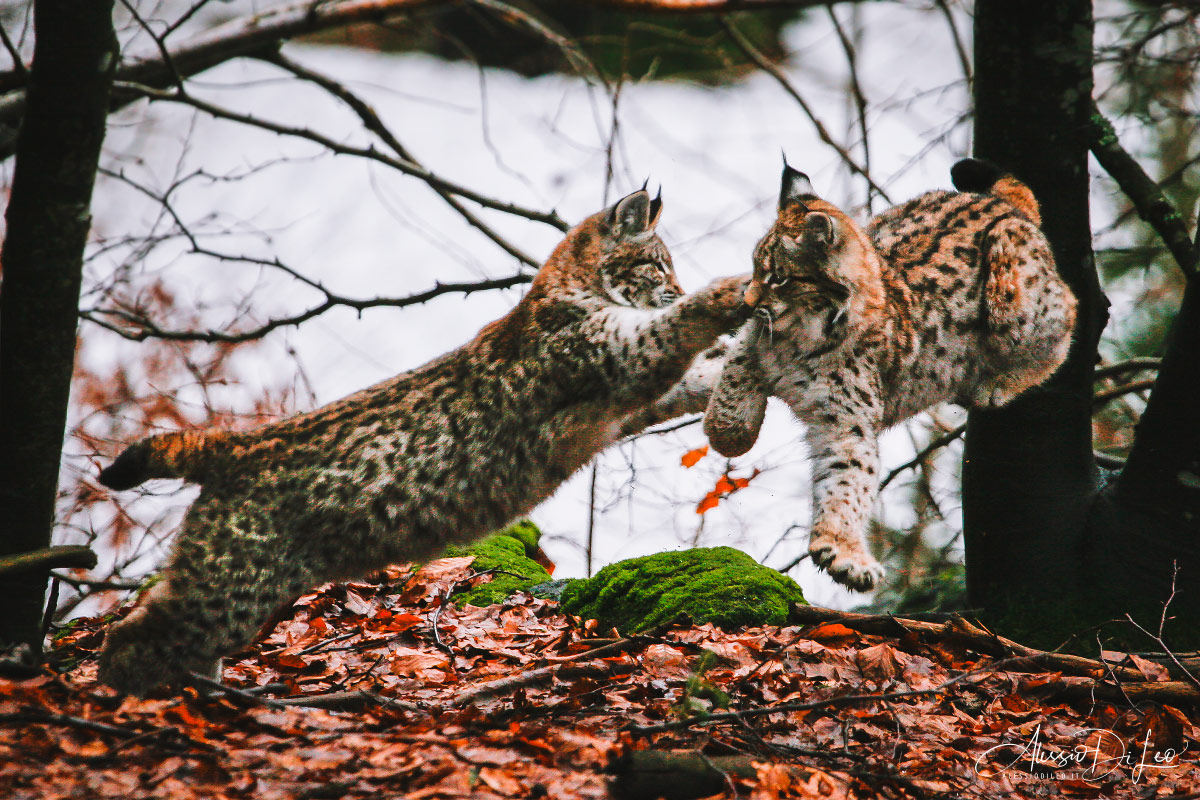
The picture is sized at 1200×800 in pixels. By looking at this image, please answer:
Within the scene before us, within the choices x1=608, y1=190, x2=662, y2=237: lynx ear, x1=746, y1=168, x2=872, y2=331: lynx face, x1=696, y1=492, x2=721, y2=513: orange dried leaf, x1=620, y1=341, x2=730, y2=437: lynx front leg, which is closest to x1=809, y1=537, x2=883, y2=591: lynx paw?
x1=746, y1=168, x2=872, y2=331: lynx face

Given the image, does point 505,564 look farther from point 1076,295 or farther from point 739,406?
point 1076,295

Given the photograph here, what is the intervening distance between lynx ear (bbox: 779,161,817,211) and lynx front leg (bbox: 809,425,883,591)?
1.19 meters

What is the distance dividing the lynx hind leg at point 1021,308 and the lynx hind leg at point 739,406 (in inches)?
47.5

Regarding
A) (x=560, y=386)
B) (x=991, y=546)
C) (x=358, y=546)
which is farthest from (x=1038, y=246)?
(x=358, y=546)

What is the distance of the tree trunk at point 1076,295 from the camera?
5.83 meters

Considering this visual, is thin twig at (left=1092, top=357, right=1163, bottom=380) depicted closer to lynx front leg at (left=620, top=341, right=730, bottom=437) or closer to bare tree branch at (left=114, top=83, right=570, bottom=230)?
lynx front leg at (left=620, top=341, right=730, bottom=437)

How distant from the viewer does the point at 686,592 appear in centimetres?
588

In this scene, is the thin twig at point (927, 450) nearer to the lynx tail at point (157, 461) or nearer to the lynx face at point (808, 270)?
the lynx face at point (808, 270)

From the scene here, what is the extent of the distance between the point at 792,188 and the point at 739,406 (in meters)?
1.22

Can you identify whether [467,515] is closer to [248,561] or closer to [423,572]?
[248,561]

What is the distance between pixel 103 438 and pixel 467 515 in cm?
370

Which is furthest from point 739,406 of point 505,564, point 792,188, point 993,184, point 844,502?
point 505,564

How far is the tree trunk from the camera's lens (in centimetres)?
583

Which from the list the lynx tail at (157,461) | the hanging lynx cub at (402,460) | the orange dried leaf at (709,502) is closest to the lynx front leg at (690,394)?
the hanging lynx cub at (402,460)
